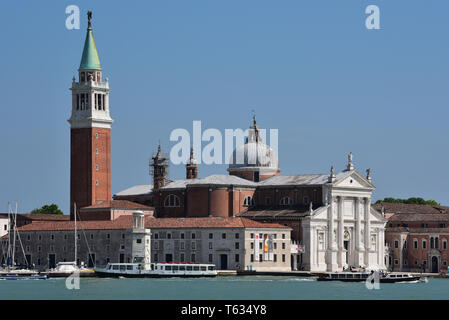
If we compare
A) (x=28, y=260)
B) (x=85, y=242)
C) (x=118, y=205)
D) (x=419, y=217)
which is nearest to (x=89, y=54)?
(x=118, y=205)

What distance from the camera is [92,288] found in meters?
84.4

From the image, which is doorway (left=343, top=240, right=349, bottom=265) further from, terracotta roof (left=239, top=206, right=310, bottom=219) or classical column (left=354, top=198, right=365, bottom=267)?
terracotta roof (left=239, top=206, right=310, bottom=219)

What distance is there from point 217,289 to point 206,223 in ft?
78.0

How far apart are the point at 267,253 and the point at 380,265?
12.6 metres

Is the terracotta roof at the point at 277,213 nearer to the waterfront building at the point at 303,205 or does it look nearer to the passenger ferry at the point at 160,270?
the waterfront building at the point at 303,205

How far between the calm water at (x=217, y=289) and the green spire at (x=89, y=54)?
2385cm

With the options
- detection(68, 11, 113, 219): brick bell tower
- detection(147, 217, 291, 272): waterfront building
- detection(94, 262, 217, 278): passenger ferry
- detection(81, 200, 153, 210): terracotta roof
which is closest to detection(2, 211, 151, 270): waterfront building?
detection(81, 200, 153, 210): terracotta roof

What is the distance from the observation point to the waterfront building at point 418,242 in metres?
116

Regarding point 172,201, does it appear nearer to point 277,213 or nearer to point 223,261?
point 277,213

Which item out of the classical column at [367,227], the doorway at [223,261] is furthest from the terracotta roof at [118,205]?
the classical column at [367,227]

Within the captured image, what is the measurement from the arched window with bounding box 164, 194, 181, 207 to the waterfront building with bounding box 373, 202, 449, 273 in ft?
59.3
